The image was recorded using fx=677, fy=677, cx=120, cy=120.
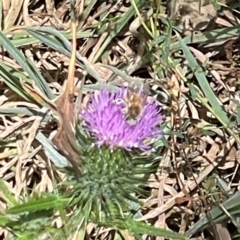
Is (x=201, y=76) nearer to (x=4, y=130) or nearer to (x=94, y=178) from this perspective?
(x=94, y=178)

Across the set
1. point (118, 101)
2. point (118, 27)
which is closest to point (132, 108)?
point (118, 101)

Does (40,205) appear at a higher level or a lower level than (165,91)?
lower

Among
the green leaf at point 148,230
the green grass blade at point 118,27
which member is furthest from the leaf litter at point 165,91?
the green leaf at point 148,230

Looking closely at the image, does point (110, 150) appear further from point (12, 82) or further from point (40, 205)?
point (12, 82)

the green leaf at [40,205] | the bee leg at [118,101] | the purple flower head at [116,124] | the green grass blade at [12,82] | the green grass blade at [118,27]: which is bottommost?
the green leaf at [40,205]

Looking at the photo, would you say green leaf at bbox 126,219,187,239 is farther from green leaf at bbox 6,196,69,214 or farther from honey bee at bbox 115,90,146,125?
honey bee at bbox 115,90,146,125

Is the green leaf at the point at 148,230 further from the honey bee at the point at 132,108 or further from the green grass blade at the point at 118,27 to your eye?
the green grass blade at the point at 118,27

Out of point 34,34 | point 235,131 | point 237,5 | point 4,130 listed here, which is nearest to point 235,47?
point 237,5

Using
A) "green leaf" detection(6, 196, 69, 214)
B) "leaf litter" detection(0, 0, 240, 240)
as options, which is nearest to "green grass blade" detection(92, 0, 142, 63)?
"leaf litter" detection(0, 0, 240, 240)
